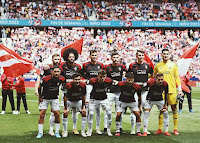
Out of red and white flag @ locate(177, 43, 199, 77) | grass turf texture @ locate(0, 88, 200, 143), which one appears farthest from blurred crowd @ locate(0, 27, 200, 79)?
red and white flag @ locate(177, 43, 199, 77)

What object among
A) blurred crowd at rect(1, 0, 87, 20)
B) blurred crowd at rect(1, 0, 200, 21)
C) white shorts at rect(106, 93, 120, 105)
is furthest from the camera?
blurred crowd at rect(1, 0, 200, 21)

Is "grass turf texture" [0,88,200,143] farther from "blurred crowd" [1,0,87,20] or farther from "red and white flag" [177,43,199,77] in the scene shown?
"blurred crowd" [1,0,87,20]

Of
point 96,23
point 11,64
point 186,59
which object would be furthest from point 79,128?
point 96,23

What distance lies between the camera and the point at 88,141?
27.3 ft

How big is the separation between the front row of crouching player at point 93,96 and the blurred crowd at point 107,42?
24767 mm

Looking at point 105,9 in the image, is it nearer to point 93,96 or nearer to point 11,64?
point 11,64

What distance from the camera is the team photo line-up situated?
351 inches

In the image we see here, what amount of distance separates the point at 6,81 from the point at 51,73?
5546 millimetres

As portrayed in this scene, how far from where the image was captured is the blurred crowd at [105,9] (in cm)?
4316

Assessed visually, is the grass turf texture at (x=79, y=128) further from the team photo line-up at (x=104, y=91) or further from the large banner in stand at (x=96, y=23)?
the large banner in stand at (x=96, y=23)

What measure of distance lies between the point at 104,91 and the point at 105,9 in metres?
38.3

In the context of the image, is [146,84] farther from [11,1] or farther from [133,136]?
[11,1]

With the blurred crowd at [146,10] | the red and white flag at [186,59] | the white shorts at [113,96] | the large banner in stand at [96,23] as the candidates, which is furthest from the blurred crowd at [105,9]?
the white shorts at [113,96]

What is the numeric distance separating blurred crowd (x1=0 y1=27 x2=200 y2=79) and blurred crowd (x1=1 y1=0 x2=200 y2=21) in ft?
5.89
